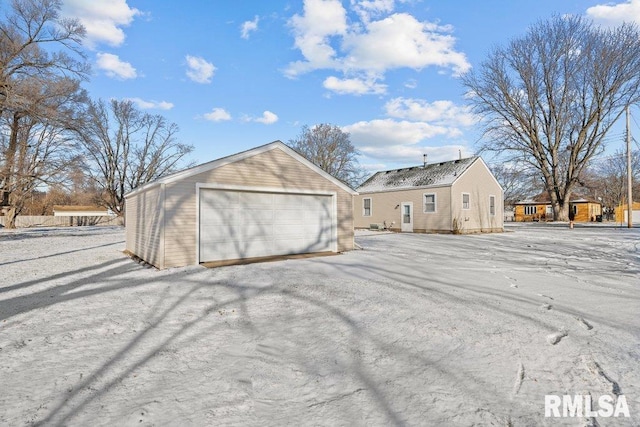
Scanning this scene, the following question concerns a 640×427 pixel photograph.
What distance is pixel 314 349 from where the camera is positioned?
3.79m

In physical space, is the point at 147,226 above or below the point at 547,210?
below

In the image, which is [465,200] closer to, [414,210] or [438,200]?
[438,200]

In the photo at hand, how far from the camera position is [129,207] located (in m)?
12.9

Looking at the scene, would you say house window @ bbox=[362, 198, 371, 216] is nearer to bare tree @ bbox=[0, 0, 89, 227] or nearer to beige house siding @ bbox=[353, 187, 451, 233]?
beige house siding @ bbox=[353, 187, 451, 233]

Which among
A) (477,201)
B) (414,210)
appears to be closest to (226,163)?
(414,210)

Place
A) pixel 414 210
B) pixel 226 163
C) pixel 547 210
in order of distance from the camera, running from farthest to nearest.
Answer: pixel 547 210
pixel 414 210
pixel 226 163

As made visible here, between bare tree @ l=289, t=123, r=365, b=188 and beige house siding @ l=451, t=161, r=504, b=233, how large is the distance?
1744cm

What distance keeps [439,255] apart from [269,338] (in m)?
8.05

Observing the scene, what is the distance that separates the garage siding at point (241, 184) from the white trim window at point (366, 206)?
12591mm

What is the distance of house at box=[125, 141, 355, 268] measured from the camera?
8664 mm

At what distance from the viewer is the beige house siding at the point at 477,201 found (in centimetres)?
1981

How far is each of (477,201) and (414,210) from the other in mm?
3946

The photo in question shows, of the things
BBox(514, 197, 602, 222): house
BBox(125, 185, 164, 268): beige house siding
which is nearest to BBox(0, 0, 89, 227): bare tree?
BBox(125, 185, 164, 268): beige house siding

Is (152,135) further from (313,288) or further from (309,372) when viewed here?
(309,372)
